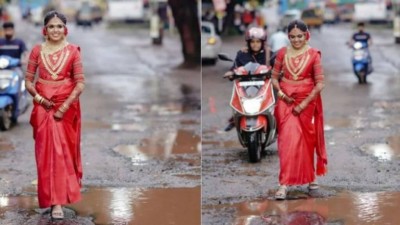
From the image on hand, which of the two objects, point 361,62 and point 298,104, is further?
point 361,62

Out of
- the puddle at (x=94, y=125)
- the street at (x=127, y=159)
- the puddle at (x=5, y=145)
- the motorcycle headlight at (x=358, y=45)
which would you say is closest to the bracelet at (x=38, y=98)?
the street at (x=127, y=159)

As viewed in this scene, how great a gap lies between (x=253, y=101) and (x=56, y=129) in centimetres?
314

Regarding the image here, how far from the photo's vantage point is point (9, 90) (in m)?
13.0

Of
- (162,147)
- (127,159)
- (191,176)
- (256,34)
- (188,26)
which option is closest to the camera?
(191,176)

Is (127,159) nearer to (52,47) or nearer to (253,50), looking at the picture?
(253,50)

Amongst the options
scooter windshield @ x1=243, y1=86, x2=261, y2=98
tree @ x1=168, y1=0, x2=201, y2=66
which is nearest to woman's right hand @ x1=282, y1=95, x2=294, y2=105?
scooter windshield @ x1=243, y1=86, x2=261, y2=98

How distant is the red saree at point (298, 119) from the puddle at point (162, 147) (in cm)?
263

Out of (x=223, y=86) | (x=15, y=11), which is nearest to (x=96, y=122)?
(x=223, y=86)

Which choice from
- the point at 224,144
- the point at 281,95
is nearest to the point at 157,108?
the point at 224,144

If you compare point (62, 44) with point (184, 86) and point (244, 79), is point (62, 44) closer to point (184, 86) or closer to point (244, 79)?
point (244, 79)

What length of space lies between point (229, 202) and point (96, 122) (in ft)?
21.2

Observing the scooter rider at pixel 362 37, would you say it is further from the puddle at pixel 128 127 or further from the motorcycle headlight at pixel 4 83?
the motorcycle headlight at pixel 4 83

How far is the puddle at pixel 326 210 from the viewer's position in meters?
7.20

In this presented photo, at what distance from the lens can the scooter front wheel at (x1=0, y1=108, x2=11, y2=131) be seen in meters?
12.9
